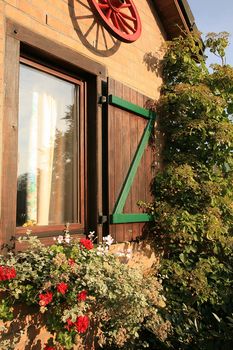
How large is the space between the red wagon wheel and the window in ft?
2.11

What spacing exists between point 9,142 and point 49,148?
0.62 m

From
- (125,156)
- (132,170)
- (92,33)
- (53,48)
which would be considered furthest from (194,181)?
(53,48)

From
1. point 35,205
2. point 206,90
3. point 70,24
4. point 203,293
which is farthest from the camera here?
point 206,90

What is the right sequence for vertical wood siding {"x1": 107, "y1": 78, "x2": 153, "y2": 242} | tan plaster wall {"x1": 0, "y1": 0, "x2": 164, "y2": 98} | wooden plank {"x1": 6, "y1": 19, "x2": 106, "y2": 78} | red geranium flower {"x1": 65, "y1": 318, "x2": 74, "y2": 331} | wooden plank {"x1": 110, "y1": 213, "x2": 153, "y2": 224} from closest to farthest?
red geranium flower {"x1": 65, "y1": 318, "x2": 74, "y2": 331} → wooden plank {"x1": 6, "y1": 19, "x2": 106, "y2": 78} → tan plaster wall {"x1": 0, "y1": 0, "x2": 164, "y2": 98} → wooden plank {"x1": 110, "y1": 213, "x2": 153, "y2": 224} → vertical wood siding {"x1": 107, "y1": 78, "x2": 153, "y2": 242}

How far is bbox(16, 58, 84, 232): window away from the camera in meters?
2.95

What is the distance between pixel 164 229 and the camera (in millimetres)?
4004

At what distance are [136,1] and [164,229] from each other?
274 centimetres

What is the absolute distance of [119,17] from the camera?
12.4 ft

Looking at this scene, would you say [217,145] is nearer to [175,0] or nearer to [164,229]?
[164,229]

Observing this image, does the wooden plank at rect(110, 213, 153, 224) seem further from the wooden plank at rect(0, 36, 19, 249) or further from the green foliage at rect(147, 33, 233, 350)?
the wooden plank at rect(0, 36, 19, 249)

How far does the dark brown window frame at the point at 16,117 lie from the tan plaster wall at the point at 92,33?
99mm

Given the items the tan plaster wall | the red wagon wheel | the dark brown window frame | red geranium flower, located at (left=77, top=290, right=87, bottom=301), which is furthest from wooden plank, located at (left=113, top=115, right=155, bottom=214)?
red geranium flower, located at (left=77, top=290, right=87, bottom=301)

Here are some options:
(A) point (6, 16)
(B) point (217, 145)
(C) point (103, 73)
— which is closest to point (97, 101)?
(C) point (103, 73)

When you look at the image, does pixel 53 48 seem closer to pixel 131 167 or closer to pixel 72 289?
pixel 131 167
